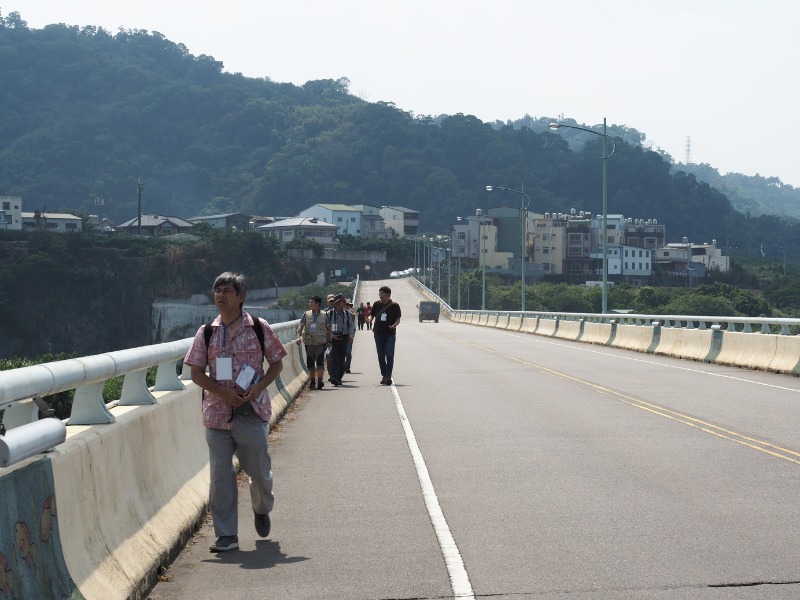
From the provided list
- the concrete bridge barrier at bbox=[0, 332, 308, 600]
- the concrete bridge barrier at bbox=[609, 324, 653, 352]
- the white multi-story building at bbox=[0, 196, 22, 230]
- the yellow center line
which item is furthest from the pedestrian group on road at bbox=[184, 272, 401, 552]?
the white multi-story building at bbox=[0, 196, 22, 230]

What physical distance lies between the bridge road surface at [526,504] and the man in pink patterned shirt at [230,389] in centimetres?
43

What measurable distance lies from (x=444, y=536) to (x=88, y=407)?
117 inches

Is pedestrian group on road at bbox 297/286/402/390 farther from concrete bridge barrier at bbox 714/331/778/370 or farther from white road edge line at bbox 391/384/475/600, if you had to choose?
white road edge line at bbox 391/384/475/600

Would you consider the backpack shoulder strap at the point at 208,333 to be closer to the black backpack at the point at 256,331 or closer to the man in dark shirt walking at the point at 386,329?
the black backpack at the point at 256,331

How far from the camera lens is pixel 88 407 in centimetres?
745

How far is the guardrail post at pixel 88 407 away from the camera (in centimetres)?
739

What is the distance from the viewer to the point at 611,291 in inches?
5689

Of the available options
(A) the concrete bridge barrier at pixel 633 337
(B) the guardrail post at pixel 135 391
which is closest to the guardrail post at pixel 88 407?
(B) the guardrail post at pixel 135 391

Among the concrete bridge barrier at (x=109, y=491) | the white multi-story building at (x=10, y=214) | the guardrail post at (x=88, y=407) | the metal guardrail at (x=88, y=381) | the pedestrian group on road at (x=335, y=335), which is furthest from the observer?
the white multi-story building at (x=10, y=214)

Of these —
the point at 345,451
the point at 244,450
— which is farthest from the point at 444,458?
the point at 244,450

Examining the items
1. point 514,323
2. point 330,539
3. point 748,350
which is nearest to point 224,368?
point 330,539

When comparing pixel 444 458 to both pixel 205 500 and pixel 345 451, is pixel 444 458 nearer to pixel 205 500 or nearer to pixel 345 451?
pixel 345 451

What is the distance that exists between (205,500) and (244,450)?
1.43 meters

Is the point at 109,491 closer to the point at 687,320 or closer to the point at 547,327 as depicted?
the point at 687,320
